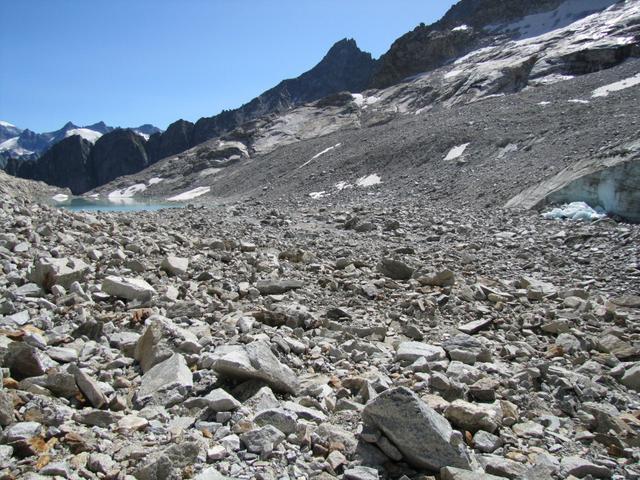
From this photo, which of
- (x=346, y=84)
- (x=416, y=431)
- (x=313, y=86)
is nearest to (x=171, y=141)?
(x=313, y=86)

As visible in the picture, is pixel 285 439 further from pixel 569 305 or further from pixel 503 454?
pixel 569 305

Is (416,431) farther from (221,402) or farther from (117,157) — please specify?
Result: (117,157)

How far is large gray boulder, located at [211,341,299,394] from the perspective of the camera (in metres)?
4.69

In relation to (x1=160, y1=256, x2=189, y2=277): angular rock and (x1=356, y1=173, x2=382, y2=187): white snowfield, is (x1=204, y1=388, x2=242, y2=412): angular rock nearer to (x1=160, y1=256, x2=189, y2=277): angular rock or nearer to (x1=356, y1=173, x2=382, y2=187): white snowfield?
(x1=160, y1=256, x2=189, y2=277): angular rock

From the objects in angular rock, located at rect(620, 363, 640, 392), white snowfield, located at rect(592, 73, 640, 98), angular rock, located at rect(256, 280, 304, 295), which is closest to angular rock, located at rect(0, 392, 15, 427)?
angular rock, located at rect(256, 280, 304, 295)

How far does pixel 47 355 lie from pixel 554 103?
3686cm

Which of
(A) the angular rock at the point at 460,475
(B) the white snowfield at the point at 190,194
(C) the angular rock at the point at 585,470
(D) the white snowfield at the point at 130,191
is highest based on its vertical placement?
(D) the white snowfield at the point at 130,191

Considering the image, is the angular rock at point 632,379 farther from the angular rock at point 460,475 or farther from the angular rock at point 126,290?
the angular rock at point 126,290

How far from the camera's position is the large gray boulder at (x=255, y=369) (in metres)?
4.69

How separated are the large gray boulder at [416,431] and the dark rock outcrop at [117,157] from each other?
537 feet

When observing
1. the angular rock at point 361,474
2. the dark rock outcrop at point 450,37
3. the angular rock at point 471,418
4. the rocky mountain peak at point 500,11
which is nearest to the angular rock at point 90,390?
the angular rock at point 361,474

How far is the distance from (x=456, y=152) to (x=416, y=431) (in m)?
30.0

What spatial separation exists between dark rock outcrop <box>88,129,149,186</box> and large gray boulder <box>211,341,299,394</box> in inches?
6385

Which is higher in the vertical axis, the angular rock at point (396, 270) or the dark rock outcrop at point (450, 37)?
the dark rock outcrop at point (450, 37)
